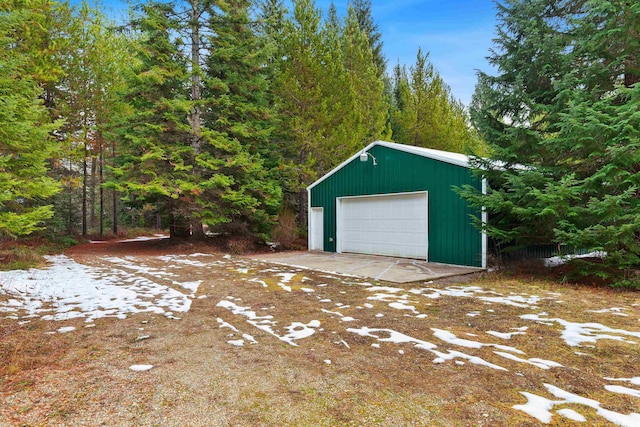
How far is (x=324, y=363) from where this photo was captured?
118 inches

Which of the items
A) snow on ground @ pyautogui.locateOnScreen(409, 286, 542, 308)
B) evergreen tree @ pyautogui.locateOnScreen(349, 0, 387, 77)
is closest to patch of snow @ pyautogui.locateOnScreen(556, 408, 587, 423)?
snow on ground @ pyautogui.locateOnScreen(409, 286, 542, 308)

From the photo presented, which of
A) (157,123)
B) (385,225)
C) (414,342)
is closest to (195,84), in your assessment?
(157,123)

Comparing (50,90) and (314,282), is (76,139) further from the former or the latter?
(314,282)

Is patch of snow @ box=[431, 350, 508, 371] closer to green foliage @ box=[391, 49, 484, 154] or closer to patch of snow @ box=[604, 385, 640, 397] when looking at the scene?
patch of snow @ box=[604, 385, 640, 397]

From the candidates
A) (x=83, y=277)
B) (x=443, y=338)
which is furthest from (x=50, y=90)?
(x=443, y=338)

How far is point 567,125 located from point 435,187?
11.4ft

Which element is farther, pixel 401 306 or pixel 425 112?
pixel 425 112

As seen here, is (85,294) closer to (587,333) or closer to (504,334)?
(504,334)

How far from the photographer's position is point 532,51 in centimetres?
702

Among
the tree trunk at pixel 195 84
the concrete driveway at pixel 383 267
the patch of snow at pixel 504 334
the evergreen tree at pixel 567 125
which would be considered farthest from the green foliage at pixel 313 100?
the patch of snow at pixel 504 334

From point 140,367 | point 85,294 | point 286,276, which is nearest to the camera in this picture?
point 140,367

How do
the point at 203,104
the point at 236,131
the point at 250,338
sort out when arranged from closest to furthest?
1. the point at 250,338
2. the point at 236,131
3. the point at 203,104

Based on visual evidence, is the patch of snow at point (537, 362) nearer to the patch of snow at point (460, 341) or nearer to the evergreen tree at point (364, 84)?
the patch of snow at point (460, 341)

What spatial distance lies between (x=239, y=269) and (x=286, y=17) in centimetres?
1097
